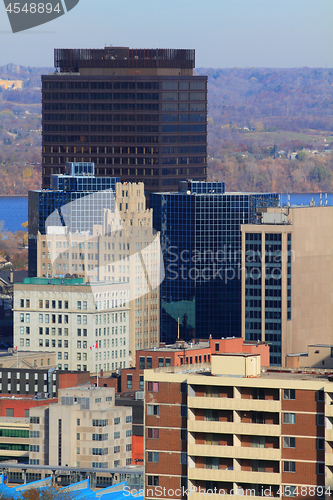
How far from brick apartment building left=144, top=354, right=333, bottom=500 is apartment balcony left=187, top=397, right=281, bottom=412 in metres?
0.06

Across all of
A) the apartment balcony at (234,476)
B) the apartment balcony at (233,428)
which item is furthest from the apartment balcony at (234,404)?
the apartment balcony at (234,476)

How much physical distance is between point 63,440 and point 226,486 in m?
61.8

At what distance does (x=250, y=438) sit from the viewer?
94.0 meters

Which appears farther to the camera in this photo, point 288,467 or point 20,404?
point 20,404

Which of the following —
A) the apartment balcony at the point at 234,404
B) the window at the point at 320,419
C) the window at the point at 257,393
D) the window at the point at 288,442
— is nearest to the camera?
the window at the point at 320,419

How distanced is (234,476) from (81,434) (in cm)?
6215

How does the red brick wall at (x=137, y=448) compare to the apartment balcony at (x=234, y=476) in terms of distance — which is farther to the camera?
the red brick wall at (x=137, y=448)

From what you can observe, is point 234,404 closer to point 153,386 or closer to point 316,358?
point 153,386

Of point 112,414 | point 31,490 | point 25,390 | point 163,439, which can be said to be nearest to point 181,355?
point 25,390

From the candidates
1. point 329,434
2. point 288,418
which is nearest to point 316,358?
point 288,418

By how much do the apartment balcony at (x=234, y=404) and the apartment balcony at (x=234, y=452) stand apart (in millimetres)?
2456

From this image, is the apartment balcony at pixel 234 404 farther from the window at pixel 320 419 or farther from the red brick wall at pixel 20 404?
the red brick wall at pixel 20 404

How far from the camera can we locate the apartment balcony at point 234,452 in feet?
305

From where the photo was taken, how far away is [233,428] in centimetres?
9381
